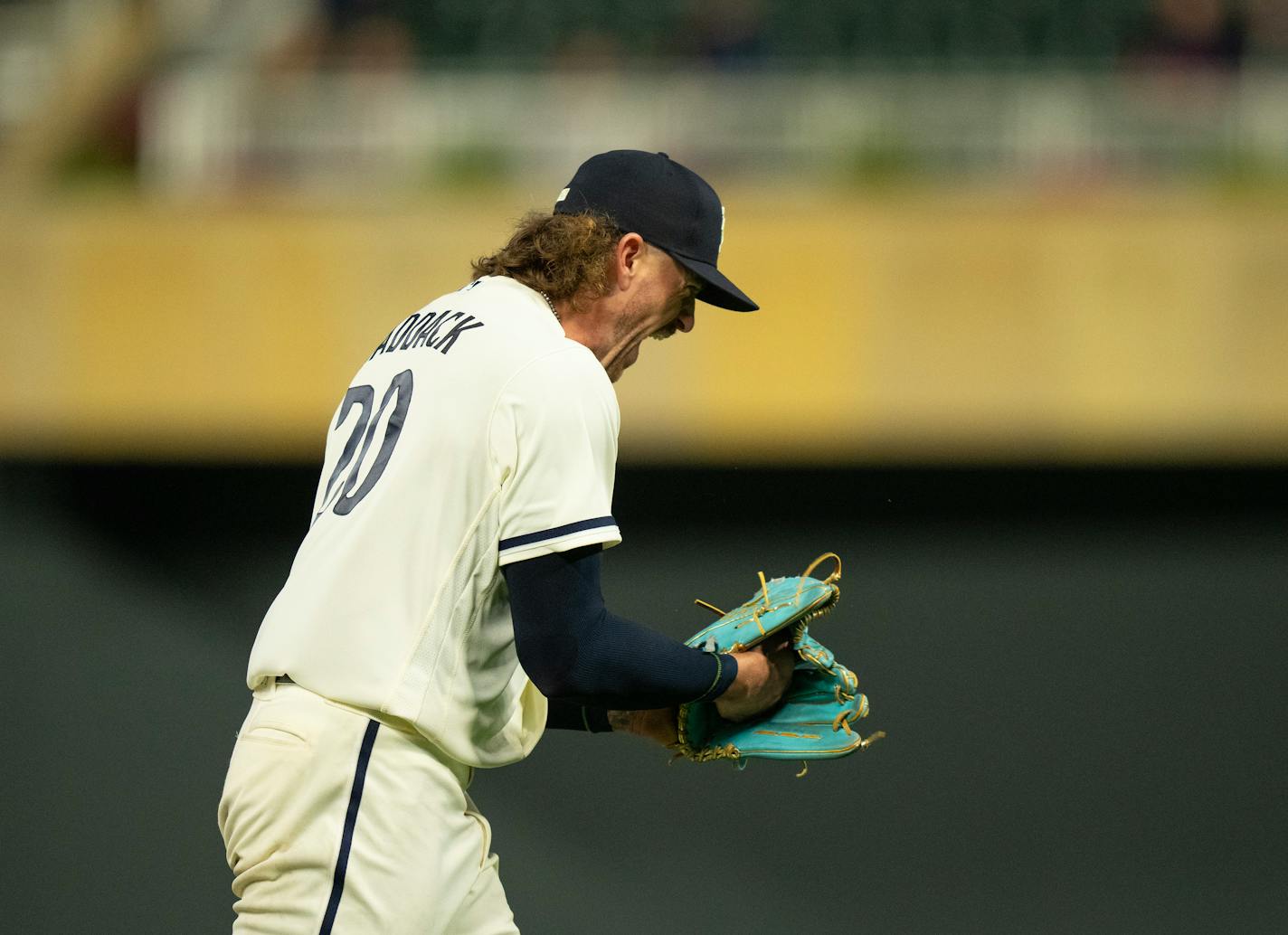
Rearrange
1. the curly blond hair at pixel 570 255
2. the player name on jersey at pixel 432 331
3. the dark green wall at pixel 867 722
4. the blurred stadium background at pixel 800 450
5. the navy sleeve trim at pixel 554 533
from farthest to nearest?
the blurred stadium background at pixel 800 450 < the dark green wall at pixel 867 722 < the curly blond hair at pixel 570 255 < the player name on jersey at pixel 432 331 < the navy sleeve trim at pixel 554 533

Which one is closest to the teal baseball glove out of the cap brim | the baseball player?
the baseball player

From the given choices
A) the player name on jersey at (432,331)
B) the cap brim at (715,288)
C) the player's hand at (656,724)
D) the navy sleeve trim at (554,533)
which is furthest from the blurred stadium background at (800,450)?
the navy sleeve trim at (554,533)

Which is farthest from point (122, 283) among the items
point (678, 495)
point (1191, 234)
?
point (1191, 234)

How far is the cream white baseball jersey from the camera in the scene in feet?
5.85

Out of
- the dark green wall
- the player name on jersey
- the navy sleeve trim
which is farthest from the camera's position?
the dark green wall

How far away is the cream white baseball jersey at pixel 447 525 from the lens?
1.78 metres

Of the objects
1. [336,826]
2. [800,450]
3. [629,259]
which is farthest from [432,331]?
[800,450]

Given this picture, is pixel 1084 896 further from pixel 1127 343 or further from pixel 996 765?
pixel 1127 343

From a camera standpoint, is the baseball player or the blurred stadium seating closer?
the baseball player

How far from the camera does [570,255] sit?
2000 mm

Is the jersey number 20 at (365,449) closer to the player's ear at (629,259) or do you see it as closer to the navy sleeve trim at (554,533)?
the navy sleeve trim at (554,533)

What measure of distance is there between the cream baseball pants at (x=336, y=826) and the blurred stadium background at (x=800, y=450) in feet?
11.0

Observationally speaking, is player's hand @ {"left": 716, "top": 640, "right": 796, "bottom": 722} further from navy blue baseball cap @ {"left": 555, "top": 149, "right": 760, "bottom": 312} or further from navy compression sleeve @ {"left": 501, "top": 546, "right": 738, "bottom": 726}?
navy blue baseball cap @ {"left": 555, "top": 149, "right": 760, "bottom": 312}

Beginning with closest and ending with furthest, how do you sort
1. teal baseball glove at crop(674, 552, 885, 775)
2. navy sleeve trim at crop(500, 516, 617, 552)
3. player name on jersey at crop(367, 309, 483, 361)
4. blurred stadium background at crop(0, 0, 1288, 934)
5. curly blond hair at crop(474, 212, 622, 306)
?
navy sleeve trim at crop(500, 516, 617, 552) < player name on jersey at crop(367, 309, 483, 361) < curly blond hair at crop(474, 212, 622, 306) < teal baseball glove at crop(674, 552, 885, 775) < blurred stadium background at crop(0, 0, 1288, 934)
